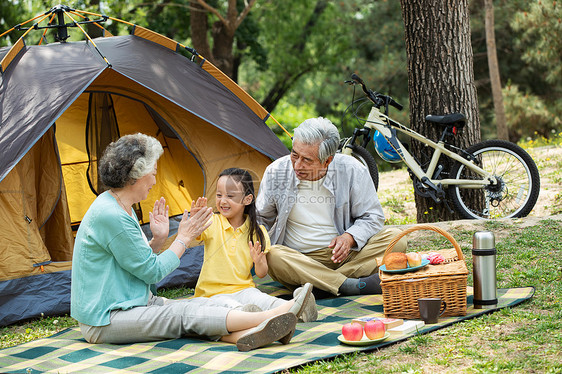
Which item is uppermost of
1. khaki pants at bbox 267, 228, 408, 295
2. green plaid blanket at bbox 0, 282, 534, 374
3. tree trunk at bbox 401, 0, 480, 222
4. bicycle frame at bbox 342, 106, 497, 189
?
tree trunk at bbox 401, 0, 480, 222

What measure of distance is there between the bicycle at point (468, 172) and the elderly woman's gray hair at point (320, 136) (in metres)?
1.51

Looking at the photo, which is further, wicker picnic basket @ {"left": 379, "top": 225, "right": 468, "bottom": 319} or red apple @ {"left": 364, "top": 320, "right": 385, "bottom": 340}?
wicker picnic basket @ {"left": 379, "top": 225, "right": 468, "bottom": 319}

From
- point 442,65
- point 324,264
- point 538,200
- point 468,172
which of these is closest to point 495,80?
point 538,200

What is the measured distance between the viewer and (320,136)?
3.13 m

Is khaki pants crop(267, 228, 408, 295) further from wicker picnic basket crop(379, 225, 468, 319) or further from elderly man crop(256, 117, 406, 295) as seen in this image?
wicker picnic basket crop(379, 225, 468, 319)

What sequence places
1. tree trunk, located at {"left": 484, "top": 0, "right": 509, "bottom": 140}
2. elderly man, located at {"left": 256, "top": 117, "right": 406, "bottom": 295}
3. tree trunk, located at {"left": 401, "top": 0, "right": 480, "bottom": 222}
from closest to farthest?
1. elderly man, located at {"left": 256, "top": 117, "right": 406, "bottom": 295}
2. tree trunk, located at {"left": 401, "top": 0, "right": 480, "bottom": 222}
3. tree trunk, located at {"left": 484, "top": 0, "right": 509, "bottom": 140}

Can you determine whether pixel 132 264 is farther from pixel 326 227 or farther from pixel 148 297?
pixel 326 227

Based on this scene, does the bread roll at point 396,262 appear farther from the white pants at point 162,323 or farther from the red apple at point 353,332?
the white pants at point 162,323

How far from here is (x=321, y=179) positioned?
132 inches

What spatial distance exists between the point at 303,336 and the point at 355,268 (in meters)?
0.82

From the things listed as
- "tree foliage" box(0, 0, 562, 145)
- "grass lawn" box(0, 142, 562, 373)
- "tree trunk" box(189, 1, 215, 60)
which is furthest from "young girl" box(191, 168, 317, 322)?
"tree trunk" box(189, 1, 215, 60)

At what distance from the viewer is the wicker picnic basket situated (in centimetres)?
271

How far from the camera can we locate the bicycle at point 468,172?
15.0 ft

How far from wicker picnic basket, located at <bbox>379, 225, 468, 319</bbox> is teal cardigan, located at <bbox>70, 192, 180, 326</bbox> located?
3.23 feet
